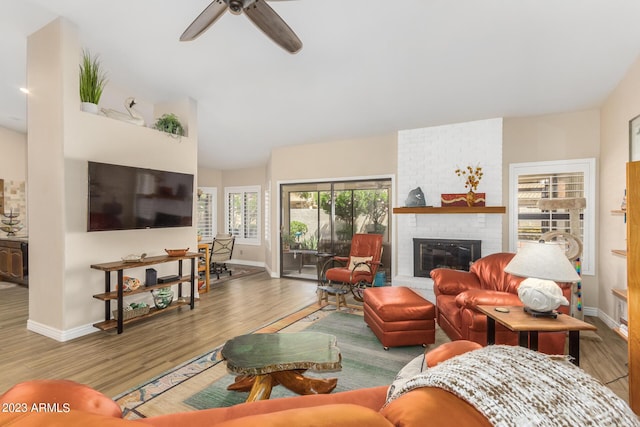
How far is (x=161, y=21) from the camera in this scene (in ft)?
9.97

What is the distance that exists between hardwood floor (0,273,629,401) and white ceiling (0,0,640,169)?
295 cm

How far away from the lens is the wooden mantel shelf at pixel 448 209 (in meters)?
4.45

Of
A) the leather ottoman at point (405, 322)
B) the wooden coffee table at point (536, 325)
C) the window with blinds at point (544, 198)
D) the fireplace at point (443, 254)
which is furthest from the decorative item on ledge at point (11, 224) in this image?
the window with blinds at point (544, 198)

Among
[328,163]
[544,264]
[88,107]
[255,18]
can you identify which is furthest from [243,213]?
[544,264]

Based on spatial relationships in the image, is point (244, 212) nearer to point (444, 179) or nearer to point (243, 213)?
point (243, 213)

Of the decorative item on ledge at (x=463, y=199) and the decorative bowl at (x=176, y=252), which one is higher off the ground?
the decorative item on ledge at (x=463, y=199)

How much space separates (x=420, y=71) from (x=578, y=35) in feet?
4.74

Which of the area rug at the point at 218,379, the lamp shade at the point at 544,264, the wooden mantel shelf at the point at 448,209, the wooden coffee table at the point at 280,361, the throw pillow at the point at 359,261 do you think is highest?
the wooden mantel shelf at the point at 448,209

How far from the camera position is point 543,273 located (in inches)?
83.0

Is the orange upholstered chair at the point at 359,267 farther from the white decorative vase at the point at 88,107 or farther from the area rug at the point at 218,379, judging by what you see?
the white decorative vase at the point at 88,107

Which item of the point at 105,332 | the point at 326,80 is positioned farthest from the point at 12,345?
the point at 326,80

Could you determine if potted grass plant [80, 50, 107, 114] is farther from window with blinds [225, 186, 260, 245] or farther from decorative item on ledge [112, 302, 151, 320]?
window with blinds [225, 186, 260, 245]

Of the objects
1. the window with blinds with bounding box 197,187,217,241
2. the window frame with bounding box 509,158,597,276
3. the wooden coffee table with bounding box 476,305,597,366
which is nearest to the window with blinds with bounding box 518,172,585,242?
the window frame with bounding box 509,158,597,276

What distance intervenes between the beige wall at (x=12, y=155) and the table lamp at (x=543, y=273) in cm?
869
